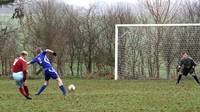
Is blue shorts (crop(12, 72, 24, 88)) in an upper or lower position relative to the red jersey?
lower

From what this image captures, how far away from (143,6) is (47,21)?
818 cm

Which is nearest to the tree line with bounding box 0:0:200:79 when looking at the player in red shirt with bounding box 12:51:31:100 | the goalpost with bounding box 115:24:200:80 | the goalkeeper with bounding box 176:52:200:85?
the goalpost with bounding box 115:24:200:80

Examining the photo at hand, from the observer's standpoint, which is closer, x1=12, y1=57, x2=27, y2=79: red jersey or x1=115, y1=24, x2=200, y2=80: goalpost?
x1=12, y1=57, x2=27, y2=79: red jersey

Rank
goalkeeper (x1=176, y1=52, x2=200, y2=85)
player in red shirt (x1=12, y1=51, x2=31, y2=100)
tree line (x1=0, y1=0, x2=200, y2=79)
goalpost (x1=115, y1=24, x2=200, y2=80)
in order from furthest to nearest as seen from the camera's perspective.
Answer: tree line (x1=0, y1=0, x2=200, y2=79) → goalpost (x1=115, y1=24, x2=200, y2=80) → goalkeeper (x1=176, y1=52, x2=200, y2=85) → player in red shirt (x1=12, y1=51, x2=31, y2=100)

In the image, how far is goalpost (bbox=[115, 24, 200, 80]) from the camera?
1411 inches

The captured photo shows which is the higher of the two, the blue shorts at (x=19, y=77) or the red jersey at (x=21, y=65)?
the red jersey at (x=21, y=65)

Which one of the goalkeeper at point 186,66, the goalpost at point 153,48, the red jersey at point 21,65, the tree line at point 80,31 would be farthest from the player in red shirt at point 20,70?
the tree line at point 80,31

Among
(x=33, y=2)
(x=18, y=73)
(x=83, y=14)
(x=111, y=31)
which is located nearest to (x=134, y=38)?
(x=111, y=31)

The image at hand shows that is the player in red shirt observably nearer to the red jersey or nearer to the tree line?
the red jersey

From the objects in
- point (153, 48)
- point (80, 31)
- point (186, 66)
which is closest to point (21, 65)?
point (186, 66)

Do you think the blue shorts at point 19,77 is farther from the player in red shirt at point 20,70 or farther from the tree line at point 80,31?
the tree line at point 80,31

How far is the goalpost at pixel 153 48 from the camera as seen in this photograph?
35.8 meters

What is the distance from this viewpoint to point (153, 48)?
3616 centimetres

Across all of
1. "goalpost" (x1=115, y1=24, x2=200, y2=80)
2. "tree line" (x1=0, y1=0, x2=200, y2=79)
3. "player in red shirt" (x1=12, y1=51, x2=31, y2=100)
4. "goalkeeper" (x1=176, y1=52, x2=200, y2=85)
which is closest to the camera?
"player in red shirt" (x1=12, y1=51, x2=31, y2=100)
